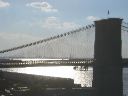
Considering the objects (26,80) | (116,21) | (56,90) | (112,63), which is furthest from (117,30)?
(26,80)

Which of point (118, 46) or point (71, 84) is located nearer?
point (118, 46)

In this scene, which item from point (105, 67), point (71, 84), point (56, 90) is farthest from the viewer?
point (71, 84)

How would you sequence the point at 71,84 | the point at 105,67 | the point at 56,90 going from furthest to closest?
1. the point at 71,84
2. the point at 105,67
3. the point at 56,90

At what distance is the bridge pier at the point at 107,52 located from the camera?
73.0 metres

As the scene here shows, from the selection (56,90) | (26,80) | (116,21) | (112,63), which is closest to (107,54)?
(112,63)

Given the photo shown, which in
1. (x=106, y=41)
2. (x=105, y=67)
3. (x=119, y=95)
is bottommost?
(x=119, y=95)

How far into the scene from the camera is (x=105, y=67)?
7438 cm

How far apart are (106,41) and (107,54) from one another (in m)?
2.52

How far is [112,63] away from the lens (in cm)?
7450

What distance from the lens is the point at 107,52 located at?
74.8m

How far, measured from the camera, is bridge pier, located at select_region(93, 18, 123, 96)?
7300 centimetres

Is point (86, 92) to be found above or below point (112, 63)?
below

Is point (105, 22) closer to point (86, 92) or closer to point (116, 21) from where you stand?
point (116, 21)

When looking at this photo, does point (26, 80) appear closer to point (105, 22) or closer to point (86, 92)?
point (86, 92)
